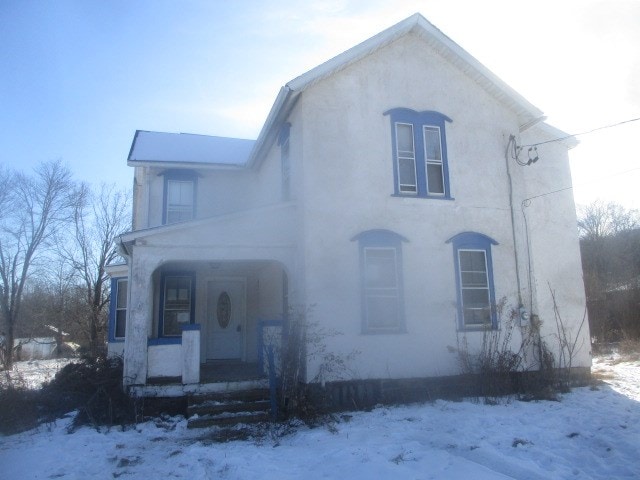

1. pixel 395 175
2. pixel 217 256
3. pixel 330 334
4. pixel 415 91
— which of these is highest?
pixel 415 91

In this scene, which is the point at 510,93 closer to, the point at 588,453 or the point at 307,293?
the point at 307,293

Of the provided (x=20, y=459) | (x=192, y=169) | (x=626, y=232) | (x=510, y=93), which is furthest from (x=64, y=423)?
(x=626, y=232)

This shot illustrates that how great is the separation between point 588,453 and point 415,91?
26.1ft

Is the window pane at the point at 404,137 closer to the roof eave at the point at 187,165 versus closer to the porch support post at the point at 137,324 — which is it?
the roof eave at the point at 187,165

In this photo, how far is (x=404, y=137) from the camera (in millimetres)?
11250

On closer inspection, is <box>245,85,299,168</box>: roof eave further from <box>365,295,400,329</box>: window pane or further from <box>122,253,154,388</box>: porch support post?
<box>365,295,400,329</box>: window pane

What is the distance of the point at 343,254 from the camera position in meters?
10.1

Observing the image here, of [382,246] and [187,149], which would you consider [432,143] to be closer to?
[382,246]

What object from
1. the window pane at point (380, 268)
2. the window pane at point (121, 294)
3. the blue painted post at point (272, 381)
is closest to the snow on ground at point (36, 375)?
the window pane at point (121, 294)

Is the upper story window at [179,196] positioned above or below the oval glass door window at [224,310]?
above

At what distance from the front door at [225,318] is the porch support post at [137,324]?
14.1ft

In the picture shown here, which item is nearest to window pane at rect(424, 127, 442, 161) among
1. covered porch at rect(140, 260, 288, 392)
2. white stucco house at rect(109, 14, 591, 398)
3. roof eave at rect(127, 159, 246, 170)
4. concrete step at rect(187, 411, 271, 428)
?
white stucco house at rect(109, 14, 591, 398)

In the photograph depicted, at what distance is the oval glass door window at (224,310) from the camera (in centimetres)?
1395

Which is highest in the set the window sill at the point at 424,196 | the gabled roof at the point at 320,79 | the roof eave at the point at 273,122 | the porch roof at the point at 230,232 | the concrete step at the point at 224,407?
the gabled roof at the point at 320,79
